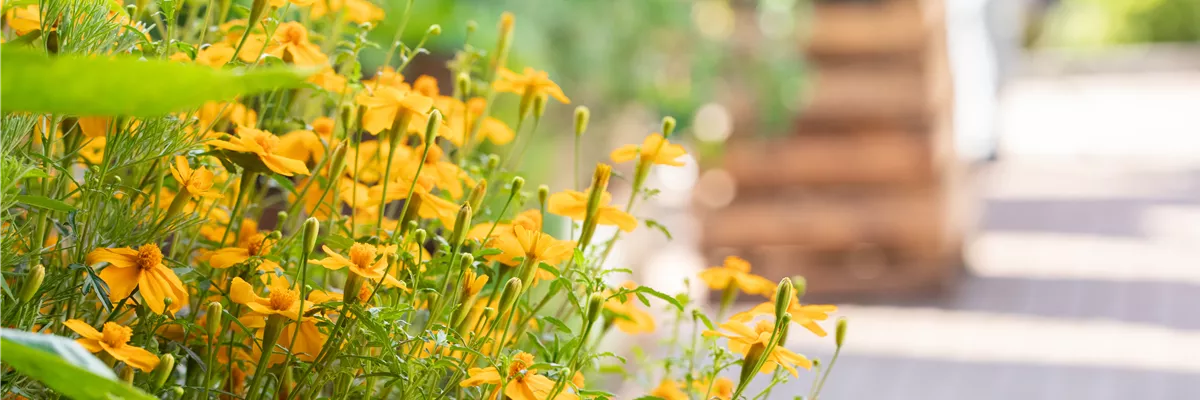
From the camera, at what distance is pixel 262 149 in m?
0.48

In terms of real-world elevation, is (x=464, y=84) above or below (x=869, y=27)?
above

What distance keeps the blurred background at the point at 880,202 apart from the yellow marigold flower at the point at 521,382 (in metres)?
1.77

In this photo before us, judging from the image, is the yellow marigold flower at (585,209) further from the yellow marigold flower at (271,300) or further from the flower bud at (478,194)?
the yellow marigold flower at (271,300)

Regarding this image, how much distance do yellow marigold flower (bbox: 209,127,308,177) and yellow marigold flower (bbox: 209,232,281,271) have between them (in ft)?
0.12

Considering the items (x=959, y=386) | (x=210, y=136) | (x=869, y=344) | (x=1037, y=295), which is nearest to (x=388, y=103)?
(x=210, y=136)

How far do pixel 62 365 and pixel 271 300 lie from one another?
0.19 metres

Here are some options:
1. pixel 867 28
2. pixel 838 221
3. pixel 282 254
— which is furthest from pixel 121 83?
pixel 838 221

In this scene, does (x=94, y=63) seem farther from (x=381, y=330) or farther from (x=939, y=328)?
(x=939, y=328)

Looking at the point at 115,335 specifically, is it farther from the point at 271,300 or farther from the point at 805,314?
the point at 805,314

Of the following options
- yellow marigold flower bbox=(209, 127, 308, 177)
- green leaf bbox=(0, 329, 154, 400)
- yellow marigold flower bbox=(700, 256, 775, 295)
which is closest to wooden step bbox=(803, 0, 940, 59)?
yellow marigold flower bbox=(700, 256, 775, 295)

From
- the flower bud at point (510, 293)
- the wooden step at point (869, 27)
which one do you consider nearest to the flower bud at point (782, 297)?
the flower bud at point (510, 293)

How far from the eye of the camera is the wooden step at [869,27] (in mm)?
4129

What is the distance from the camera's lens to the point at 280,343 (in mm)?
508

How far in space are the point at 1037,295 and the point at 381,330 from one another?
4.41m
